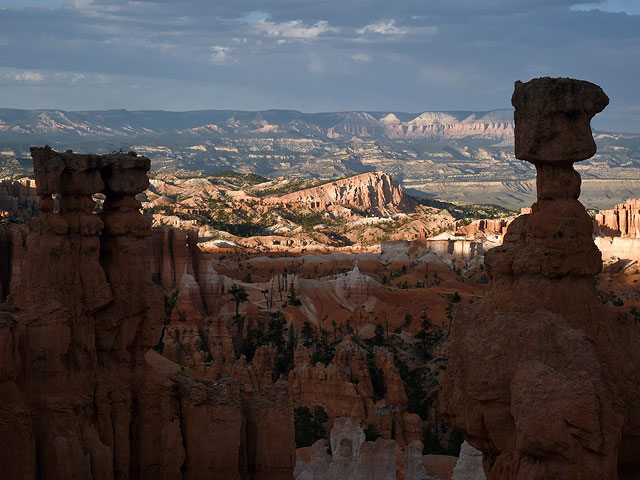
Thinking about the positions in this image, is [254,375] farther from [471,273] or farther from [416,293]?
[471,273]

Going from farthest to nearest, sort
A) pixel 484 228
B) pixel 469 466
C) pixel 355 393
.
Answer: pixel 484 228
pixel 355 393
pixel 469 466

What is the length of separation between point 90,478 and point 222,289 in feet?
159

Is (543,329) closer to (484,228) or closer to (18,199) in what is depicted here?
(18,199)

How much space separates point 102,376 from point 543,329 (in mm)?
9669

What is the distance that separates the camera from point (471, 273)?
9888 cm

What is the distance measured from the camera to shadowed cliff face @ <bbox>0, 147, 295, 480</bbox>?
16.3 metres

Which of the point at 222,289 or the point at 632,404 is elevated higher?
the point at 632,404

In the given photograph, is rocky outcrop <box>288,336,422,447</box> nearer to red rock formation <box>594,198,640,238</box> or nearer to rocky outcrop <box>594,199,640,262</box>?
rocky outcrop <box>594,199,640,262</box>

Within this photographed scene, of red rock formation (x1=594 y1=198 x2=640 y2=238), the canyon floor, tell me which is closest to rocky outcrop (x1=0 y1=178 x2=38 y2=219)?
the canyon floor

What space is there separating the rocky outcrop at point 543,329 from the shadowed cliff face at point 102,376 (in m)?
7.56

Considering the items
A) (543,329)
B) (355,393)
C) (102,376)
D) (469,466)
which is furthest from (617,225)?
(543,329)

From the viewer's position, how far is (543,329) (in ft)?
37.2

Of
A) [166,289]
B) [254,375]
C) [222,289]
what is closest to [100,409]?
[254,375]

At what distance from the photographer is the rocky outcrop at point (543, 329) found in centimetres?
1075
